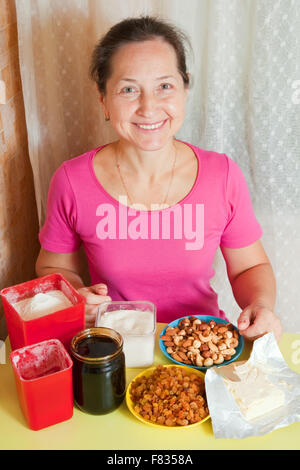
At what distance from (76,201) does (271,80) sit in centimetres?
64

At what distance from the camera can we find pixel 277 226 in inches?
61.2

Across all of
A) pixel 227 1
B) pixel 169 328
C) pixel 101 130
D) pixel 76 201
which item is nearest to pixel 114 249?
pixel 76 201

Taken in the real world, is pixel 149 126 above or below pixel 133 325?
above

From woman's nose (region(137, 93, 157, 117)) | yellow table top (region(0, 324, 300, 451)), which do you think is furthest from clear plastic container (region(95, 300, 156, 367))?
woman's nose (region(137, 93, 157, 117))

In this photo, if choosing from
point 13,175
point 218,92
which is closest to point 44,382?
point 13,175

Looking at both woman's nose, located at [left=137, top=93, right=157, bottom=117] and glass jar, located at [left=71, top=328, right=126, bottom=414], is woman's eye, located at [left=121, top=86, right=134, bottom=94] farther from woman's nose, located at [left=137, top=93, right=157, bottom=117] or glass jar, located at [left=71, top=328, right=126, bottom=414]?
glass jar, located at [left=71, top=328, right=126, bottom=414]

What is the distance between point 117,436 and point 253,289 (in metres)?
0.56

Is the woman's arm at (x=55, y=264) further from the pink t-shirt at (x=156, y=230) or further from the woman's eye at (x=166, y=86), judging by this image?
the woman's eye at (x=166, y=86)

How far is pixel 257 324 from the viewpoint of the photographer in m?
1.08

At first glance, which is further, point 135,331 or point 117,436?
point 135,331

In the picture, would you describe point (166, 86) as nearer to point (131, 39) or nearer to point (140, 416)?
point (131, 39)

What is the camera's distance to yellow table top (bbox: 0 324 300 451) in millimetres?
869

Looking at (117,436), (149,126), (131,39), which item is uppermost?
(131,39)

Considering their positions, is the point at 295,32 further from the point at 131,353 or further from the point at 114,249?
the point at 131,353
